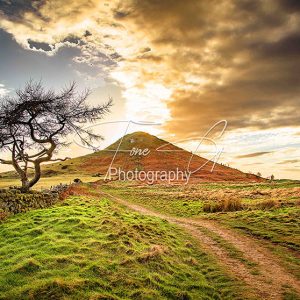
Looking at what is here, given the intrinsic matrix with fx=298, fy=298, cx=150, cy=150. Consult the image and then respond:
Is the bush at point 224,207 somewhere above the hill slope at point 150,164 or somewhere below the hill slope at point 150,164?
below

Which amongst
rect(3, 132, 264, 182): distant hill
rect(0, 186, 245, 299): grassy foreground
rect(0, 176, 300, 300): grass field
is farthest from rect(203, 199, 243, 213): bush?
rect(3, 132, 264, 182): distant hill

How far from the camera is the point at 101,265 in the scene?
9750 mm

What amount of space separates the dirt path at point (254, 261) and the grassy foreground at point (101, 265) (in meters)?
0.57

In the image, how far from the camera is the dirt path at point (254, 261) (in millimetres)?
9052

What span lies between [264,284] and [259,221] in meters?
9.00

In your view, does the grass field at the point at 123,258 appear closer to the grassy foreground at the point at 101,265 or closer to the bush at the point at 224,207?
the grassy foreground at the point at 101,265

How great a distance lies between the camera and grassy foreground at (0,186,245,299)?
8.30 m

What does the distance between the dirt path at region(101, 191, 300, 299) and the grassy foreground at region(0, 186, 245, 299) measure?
569 mm

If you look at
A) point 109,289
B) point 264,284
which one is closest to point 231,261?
point 264,284

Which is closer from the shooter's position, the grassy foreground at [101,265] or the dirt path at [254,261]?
the grassy foreground at [101,265]

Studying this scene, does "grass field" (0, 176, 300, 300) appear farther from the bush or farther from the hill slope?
the hill slope

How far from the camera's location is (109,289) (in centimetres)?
848

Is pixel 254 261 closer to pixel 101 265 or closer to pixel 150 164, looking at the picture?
pixel 101 265

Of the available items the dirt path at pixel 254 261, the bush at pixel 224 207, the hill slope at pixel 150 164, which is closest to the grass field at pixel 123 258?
the dirt path at pixel 254 261
